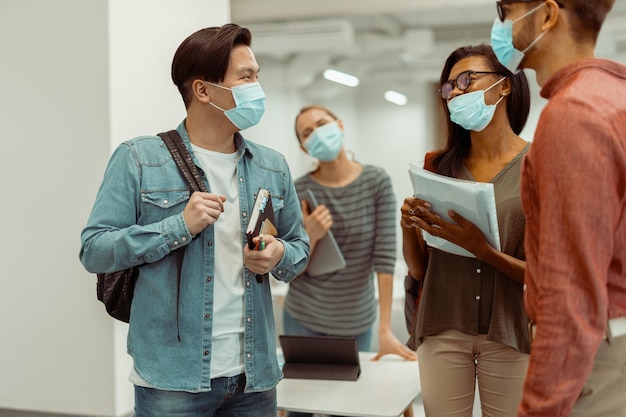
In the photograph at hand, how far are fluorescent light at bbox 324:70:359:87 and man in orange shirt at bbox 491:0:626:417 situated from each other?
563 centimetres

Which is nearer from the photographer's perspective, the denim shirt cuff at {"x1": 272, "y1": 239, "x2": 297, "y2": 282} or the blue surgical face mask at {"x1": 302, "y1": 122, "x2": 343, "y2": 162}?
the denim shirt cuff at {"x1": 272, "y1": 239, "x2": 297, "y2": 282}

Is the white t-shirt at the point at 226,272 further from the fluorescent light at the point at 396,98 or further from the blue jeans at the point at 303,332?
the fluorescent light at the point at 396,98

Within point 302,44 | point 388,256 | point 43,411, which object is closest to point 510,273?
point 388,256

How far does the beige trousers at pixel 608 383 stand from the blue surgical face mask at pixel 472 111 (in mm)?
945

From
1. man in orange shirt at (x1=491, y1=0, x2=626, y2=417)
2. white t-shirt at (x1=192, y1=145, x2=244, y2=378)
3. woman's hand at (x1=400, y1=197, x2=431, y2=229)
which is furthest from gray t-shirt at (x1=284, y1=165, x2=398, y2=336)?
man in orange shirt at (x1=491, y1=0, x2=626, y2=417)

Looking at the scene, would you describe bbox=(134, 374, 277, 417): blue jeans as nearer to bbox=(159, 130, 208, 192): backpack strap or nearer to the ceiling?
bbox=(159, 130, 208, 192): backpack strap

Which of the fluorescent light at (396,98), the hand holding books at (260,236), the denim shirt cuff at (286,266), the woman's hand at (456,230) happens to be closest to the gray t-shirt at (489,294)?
the woman's hand at (456,230)

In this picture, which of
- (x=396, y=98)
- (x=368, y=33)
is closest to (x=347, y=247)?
(x=368, y=33)

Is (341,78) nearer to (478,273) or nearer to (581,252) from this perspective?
(478,273)

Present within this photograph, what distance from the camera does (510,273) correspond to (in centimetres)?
196

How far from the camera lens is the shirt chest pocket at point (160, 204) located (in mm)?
1844

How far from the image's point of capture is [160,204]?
185cm

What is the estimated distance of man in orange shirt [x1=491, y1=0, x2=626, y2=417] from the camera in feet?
3.96

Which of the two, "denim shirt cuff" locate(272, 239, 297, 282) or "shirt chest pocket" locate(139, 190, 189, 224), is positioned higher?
"shirt chest pocket" locate(139, 190, 189, 224)
